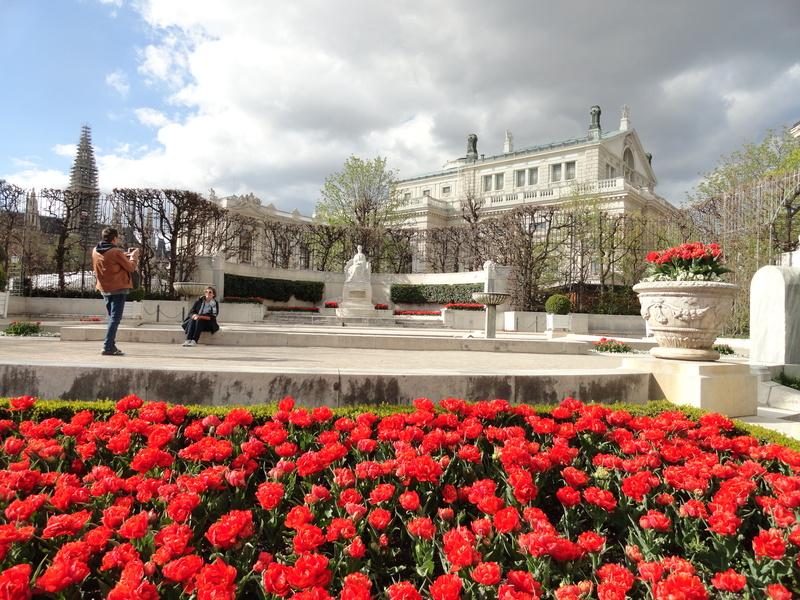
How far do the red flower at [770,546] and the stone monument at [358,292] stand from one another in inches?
953

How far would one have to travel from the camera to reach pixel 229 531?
1.84 metres

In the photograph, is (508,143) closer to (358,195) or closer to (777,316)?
(358,195)

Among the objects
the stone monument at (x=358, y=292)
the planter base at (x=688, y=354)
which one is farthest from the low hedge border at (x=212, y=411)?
the stone monument at (x=358, y=292)

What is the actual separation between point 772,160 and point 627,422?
1427 inches

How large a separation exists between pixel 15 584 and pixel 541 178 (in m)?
60.9

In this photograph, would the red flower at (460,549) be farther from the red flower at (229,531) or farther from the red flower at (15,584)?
the red flower at (15,584)

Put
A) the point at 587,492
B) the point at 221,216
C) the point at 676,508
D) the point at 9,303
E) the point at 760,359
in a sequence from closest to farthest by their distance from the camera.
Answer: the point at 587,492 < the point at 676,508 < the point at 760,359 < the point at 9,303 < the point at 221,216

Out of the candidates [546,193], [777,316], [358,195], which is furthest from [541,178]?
[777,316]

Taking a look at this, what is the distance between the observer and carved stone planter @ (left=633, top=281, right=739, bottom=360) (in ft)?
17.5

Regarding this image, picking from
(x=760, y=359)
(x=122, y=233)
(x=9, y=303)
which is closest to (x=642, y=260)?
(x=760, y=359)

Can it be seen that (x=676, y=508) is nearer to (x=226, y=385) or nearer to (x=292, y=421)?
(x=292, y=421)

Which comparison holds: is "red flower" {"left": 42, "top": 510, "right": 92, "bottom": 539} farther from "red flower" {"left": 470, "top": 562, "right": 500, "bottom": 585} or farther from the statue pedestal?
the statue pedestal

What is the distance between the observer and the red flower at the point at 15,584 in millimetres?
1478

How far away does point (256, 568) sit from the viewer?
1.86 metres
